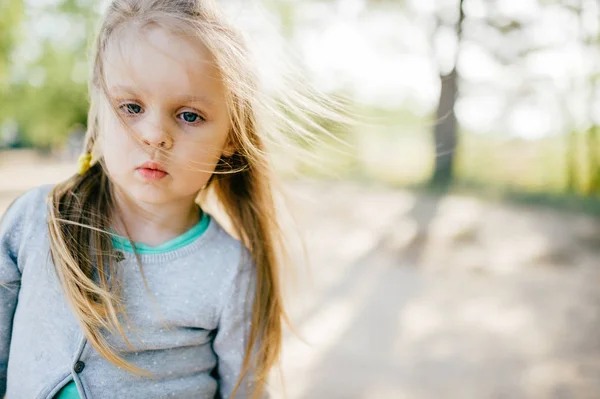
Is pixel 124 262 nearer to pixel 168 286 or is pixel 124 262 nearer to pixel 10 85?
pixel 168 286

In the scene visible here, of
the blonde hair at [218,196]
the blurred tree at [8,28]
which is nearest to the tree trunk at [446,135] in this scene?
the blonde hair at [218,196]

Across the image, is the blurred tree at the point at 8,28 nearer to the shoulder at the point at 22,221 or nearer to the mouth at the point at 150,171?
the shoulder at the point at 22,221

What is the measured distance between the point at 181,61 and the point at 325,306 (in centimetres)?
279

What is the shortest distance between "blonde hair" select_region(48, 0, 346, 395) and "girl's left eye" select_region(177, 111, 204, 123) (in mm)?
76

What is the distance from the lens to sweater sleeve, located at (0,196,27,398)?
113cm

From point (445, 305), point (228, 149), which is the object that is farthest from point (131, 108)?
point (445, 305)

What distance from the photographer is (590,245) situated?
507 cm

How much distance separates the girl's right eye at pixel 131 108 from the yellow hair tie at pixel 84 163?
0.86 feet

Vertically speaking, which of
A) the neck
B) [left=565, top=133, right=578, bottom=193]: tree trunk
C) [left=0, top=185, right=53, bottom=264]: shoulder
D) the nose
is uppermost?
the nose

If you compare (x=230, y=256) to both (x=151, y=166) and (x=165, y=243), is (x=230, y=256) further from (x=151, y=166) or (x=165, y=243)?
(x=151, y=166)

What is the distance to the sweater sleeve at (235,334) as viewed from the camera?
1.22 metres

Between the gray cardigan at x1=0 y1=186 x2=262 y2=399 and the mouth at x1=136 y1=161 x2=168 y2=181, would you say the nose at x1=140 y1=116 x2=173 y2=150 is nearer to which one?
the mouth at x1=136 y1=161 x2=168 y2=181

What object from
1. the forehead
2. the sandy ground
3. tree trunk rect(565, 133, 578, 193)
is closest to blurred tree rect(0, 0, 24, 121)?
the sandy ground

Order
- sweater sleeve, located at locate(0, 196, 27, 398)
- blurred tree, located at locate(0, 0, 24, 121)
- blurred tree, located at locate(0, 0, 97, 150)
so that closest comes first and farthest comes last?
sweater sleeve, located at locate(0, 196, 27, 398), blurred tree, located at locate(0, 0, 24, 121), blurred tree, located at locate(0, 0, 97, 150)
